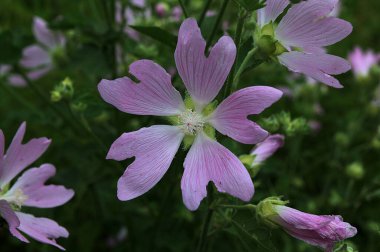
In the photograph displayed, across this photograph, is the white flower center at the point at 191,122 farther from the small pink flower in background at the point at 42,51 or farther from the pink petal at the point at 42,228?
the small pink flower in background at the point at 42,51

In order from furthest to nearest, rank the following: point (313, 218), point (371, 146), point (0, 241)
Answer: point (0, 241) → point (371, 146) → point (313, 218)

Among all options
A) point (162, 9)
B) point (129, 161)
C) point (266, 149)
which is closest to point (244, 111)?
point (266, 149)

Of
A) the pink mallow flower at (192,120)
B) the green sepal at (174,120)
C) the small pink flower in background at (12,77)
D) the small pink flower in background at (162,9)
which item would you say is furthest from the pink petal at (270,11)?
the small pink flower in background at (12,77)

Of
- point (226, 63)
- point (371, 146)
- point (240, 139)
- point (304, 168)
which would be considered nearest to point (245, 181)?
point (240, 139)

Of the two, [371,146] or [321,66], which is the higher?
[321,66]

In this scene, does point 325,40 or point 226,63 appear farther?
point 325,40

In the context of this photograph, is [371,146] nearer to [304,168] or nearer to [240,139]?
[304,168]
